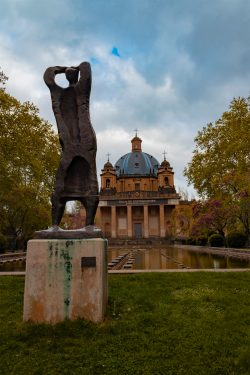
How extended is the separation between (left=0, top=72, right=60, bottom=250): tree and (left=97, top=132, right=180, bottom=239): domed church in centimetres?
3429

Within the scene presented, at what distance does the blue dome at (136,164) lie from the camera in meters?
70.7

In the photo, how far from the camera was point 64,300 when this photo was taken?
196 inches

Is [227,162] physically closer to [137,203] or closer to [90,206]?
[90,206]

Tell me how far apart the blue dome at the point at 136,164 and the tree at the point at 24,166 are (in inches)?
1697

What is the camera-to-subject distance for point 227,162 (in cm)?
2733

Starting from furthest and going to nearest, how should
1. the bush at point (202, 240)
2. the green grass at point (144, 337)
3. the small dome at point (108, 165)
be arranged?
the small dome at point (108, 165), the bush at point (202, 240), the green grass at point (144, 337)

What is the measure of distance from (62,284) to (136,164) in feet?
219

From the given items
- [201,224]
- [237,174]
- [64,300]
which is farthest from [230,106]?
[64,300]

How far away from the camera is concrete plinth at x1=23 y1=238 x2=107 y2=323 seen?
16.3 feet

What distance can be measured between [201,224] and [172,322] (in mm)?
23186

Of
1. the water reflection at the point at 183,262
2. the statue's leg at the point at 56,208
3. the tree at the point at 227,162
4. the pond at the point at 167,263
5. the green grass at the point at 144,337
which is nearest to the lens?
the green grass at the point at 144,337

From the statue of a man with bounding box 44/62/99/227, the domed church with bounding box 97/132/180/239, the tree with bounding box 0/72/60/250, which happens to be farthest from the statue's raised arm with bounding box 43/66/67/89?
the domed church with bounding box 97/132/180/239

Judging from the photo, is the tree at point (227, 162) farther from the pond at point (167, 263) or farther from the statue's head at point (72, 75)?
the statue's head at point (72, 75)

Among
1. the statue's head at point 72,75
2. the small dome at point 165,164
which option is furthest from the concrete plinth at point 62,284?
the small dome at point 165,164
